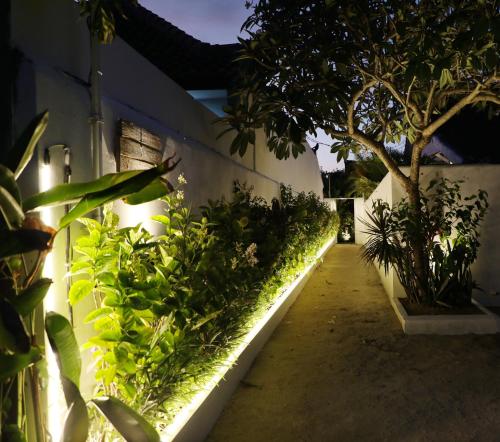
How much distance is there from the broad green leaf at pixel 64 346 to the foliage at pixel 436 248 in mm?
4892

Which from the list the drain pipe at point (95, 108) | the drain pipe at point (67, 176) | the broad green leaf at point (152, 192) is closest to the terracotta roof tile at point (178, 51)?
the drain pipe at point (95, 108)

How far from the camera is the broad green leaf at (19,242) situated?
1.33 meters

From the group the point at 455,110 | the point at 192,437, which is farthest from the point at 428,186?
the point at 192,437

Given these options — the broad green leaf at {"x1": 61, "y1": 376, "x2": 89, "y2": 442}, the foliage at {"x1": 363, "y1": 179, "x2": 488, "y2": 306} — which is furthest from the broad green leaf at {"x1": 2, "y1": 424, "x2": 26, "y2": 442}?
the foliage at {"x1": 363, "y1": 179, "x2": 488, "y2": 306}

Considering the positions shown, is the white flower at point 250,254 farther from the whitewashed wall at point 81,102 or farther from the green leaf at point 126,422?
the green leaf at point 126,422

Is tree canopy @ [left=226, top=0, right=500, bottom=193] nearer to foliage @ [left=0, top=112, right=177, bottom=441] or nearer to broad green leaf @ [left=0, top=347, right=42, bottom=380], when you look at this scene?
foliage @ [left=0, top=112, right=177, bottom=441]

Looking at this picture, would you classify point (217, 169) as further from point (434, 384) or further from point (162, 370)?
point (162, 370)

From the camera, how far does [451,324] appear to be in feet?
18.5

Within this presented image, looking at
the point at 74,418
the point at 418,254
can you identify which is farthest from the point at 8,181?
the point at 418,254

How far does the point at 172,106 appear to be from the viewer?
493 cm

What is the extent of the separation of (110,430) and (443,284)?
4.93m

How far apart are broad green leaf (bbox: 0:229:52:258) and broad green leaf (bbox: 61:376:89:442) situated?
526 millimetres

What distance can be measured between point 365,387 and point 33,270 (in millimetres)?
3246

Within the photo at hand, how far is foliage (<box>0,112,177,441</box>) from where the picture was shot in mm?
1336
